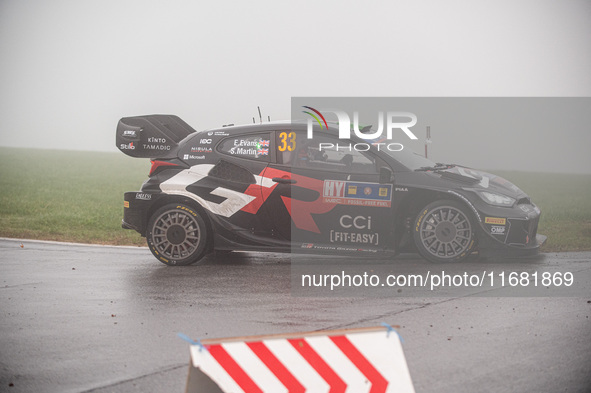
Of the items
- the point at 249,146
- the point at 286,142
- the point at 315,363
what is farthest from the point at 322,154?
the point at 315,363

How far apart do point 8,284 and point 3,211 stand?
33.0 feet

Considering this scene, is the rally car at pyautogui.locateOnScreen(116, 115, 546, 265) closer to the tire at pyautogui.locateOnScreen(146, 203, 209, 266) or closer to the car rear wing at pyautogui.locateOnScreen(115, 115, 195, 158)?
the tire at pyautogui.locateOnScreen(146, 203, 209, 266)

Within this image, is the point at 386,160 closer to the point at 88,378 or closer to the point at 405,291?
the point at 405,291

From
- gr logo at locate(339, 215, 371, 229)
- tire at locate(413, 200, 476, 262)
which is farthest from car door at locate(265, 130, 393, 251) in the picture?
tire at locate(413, 200, 476, 262)

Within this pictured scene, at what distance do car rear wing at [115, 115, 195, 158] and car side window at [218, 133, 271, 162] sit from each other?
2.35 ft

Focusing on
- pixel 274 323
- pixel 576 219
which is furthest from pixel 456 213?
pixel 576 219

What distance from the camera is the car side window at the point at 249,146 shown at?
31.9 feet

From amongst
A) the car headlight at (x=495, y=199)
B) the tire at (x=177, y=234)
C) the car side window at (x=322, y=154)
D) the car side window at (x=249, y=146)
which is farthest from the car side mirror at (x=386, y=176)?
the tire at (x=177, y=234)

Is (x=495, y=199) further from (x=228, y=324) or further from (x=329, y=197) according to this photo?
(x=228, y=324)

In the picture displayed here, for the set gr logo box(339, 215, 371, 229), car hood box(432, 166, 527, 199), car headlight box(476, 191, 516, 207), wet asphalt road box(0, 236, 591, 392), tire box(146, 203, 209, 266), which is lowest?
wet asphalt road box(0, 236, 591, 392)

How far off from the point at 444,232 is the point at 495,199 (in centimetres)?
72

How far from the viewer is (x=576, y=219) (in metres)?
16.4

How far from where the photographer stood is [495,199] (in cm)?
927

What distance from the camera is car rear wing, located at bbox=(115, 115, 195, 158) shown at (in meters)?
10.2
